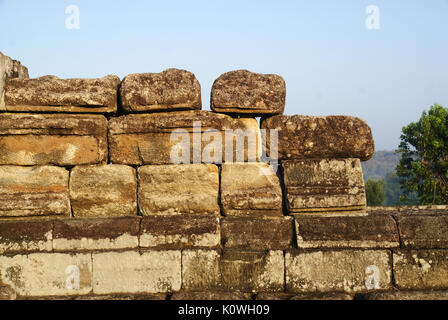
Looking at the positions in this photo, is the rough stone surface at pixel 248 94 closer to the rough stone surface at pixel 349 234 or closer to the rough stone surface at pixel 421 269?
the rough stone surface at pixel 349 234

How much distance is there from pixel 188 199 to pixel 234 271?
1059 millimetres

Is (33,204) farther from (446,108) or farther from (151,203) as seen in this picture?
(446,108)

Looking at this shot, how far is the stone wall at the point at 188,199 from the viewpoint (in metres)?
5.28

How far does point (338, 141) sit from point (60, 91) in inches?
140

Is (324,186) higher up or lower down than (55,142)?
lower down

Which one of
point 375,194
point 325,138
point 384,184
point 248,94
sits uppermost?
point 248,94

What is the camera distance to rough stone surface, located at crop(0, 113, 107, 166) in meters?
5.70

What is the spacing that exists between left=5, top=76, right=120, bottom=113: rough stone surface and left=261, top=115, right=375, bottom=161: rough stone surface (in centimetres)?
231

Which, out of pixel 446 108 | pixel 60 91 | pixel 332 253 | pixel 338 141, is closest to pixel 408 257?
pixel 332 253

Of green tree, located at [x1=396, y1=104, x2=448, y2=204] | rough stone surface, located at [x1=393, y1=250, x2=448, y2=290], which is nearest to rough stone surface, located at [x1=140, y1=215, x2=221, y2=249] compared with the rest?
rough stone surface, located at [x1=393, y1=250, x2=448, y2=290]

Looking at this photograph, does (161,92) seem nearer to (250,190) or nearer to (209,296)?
(250,190)

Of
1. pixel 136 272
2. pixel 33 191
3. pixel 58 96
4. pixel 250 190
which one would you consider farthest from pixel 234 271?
pixel 58 96

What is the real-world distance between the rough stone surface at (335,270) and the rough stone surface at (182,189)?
3.96 feet

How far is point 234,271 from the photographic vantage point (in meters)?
5.27
